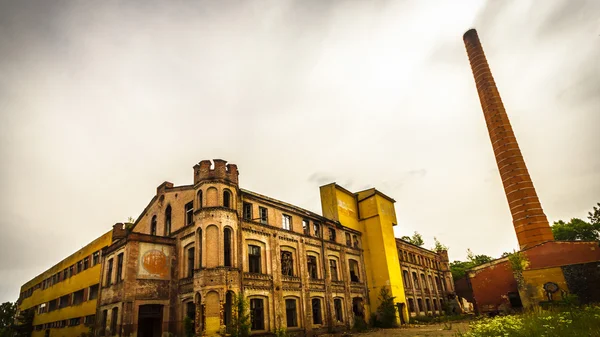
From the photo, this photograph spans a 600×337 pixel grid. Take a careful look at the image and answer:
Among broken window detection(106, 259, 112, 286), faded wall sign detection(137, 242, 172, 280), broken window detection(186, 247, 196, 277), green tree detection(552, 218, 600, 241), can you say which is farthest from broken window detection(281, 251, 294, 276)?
green tree detection(552, 218, 600, 241)

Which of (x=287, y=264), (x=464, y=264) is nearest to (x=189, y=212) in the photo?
(x=287, y=264)

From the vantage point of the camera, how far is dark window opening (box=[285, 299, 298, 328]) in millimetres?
21344

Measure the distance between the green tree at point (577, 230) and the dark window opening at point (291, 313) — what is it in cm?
4672

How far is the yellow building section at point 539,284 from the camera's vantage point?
80.0 feet

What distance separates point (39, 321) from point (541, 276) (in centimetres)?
4373

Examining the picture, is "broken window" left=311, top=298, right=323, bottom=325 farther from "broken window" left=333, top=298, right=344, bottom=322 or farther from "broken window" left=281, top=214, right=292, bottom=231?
"broken window" left=281, top=214, right=292, bottom=231

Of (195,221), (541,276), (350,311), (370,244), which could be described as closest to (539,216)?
(541,276)

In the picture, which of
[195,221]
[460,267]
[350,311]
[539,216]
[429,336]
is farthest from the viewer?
[460,267]

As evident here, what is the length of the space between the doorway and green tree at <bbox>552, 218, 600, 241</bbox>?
178 feet

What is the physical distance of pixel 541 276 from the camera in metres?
25.3

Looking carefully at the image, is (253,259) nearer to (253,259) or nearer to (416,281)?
(253,259)

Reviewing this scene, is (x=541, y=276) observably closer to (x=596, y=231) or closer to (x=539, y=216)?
(x=539, y=216)

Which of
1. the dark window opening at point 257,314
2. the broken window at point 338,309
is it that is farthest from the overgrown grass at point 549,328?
the broken window at point 338,309

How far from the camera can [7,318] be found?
55.9m
